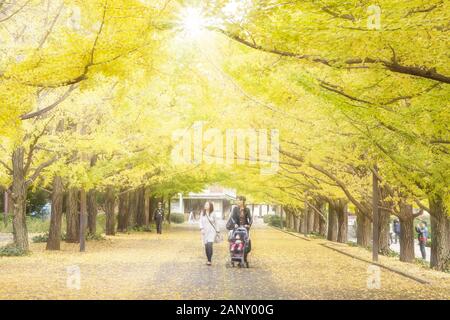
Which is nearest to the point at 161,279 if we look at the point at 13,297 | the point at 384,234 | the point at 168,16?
the point at 13,297

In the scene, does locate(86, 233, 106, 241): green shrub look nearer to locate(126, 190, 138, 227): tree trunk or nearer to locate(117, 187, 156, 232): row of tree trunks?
locate(117, 187, 156, 232): row of tree trunks

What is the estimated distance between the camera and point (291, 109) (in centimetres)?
1752

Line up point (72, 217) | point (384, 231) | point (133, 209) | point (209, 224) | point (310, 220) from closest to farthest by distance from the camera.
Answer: point (209, 224), point (72, 217), point (384, 231), point (133, 209), point (310, 220)

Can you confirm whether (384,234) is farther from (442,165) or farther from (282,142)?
(442,165)

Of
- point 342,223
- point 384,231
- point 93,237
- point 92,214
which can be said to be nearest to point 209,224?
point 384,231

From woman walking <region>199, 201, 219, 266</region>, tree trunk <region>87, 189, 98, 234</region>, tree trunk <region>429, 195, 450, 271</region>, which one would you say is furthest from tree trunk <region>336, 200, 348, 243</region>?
woman walking <region>199, 201, 219, 266</region>

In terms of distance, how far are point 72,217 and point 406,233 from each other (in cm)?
1280

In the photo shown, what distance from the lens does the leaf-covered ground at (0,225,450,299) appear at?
415 inches

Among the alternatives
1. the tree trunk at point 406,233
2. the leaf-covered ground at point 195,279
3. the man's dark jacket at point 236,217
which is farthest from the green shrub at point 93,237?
the tree trunk at point 406,233

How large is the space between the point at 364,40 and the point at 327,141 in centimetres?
856

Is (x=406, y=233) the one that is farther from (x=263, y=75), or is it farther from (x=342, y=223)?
(x=263, y=75)

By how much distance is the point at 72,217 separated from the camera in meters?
24.3

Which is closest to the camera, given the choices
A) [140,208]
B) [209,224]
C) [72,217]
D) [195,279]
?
[195,279]

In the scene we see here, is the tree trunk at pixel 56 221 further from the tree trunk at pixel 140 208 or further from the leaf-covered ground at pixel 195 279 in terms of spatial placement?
the tree trunk at pixel 140 208
